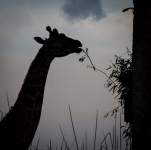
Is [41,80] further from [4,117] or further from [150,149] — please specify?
[150,149]

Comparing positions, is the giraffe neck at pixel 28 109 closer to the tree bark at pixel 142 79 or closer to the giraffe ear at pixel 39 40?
the giraffe ear at pixel 39 40

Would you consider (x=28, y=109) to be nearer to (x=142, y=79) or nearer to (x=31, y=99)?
(x=31, y=99)

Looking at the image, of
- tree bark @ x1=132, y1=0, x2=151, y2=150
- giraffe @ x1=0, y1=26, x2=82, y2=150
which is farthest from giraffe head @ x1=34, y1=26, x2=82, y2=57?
tree bark @ x1=132, y1=0, x2=151, y2=150

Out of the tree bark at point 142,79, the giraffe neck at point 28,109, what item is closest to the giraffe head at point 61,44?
the giraffe neck at point 28,109

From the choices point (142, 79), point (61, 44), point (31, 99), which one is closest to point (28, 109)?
point (31, 99)

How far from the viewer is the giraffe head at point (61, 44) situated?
4.20 meters

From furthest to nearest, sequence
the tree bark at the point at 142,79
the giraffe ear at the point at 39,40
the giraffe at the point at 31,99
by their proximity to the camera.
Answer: the giraffe ear at the point at 39,40 → the giraffe at the point at 31,99 → the tree bark at the point at 142,79

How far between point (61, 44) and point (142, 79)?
1624mm

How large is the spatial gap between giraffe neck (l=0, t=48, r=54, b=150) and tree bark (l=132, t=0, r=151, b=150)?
Answer: 1.47 meters

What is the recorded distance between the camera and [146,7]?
354 cm

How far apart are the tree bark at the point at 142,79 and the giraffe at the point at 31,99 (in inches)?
45.5

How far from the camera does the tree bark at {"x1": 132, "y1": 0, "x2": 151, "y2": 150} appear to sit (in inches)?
123

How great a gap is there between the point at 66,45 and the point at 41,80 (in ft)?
2.51

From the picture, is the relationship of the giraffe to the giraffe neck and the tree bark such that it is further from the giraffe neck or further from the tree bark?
the tree bark
